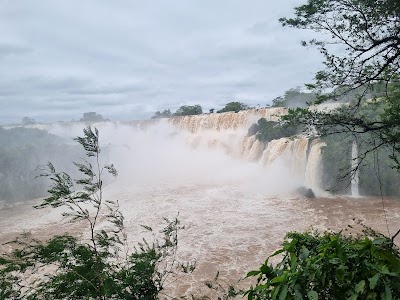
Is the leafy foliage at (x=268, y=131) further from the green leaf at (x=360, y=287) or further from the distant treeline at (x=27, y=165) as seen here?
the green leaf at (x=360, y=287)

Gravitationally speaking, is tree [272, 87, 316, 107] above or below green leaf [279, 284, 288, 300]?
above

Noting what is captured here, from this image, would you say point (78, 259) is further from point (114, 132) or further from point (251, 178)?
point (114, 132)

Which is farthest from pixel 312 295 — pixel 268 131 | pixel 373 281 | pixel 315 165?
pixel 268 131

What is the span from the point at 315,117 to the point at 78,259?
13.2 ft

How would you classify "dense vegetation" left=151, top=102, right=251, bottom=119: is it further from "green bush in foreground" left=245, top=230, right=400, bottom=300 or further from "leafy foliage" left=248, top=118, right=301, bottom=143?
"green bush in foreground" left=245, top=230, right=400, bottom=300

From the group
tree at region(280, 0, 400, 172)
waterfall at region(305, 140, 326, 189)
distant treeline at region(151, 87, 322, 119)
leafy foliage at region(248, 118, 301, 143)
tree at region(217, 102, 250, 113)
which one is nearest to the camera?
tree at region(280, 0, 400, 172)

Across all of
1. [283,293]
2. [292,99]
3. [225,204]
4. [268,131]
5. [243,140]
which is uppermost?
[292,99]

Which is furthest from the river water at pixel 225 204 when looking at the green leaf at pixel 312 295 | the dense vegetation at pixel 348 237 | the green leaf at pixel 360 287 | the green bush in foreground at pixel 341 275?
the green leaf at pixel 312 295

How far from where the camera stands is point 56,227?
14234 millimetres

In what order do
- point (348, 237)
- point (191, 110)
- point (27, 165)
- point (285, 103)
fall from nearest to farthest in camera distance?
point (348, 237) → point (27, 165) → point (285, 103) → point (191, 110)

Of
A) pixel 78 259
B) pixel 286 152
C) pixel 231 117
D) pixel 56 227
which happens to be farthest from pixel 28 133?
pixel 78 259

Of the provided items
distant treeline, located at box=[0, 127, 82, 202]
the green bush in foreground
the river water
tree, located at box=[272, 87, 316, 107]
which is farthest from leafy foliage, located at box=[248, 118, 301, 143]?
the green bush in foreground

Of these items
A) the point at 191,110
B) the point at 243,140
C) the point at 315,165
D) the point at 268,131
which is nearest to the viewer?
the point at 315,165

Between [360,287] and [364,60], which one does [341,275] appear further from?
[364,60]
